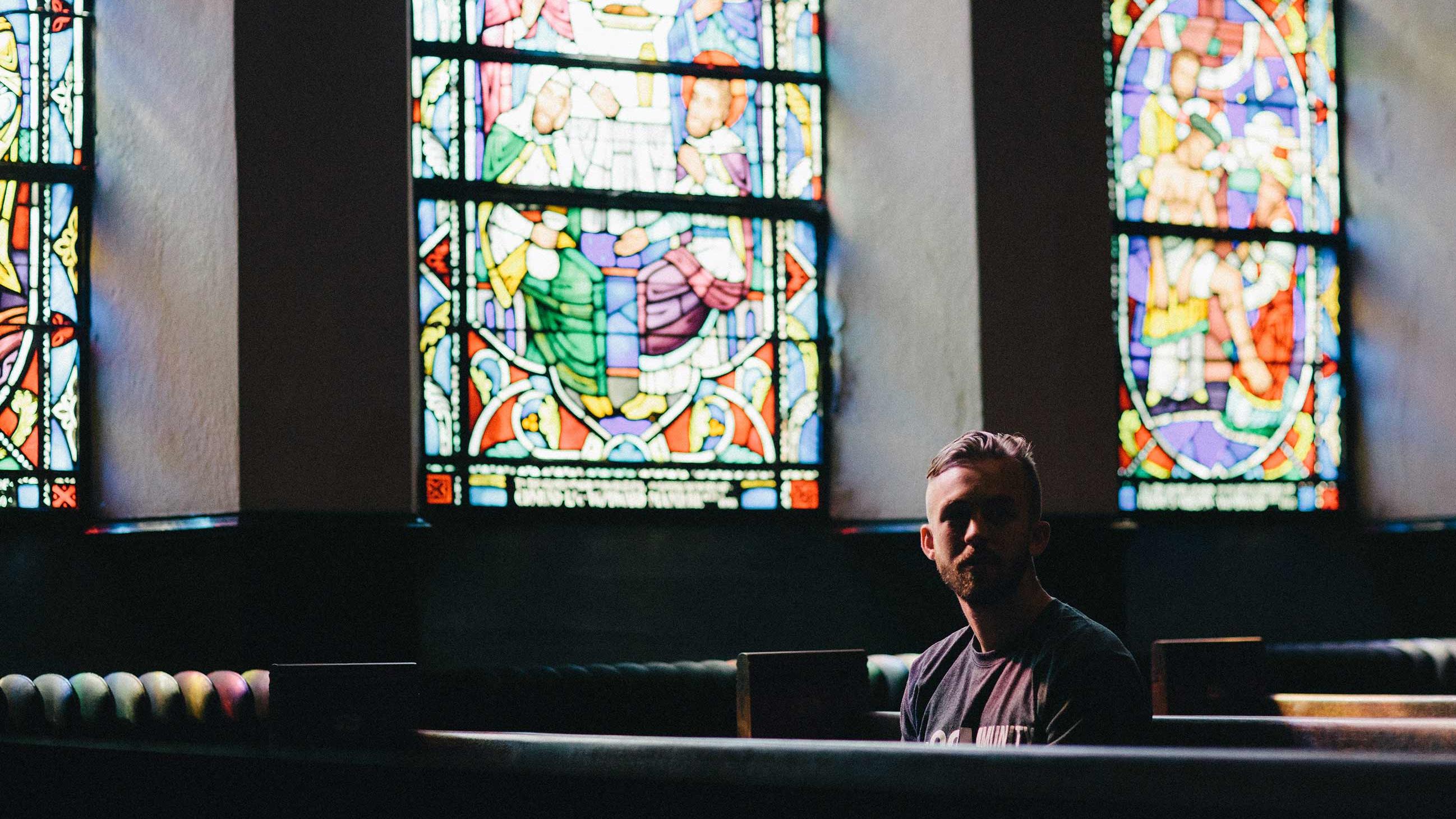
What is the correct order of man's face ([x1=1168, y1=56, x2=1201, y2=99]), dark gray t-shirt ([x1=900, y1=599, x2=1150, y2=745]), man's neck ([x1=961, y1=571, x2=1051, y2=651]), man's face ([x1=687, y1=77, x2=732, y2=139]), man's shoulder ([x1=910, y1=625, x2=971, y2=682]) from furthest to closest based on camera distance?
man's face ([x1=1168, y1=56, x2=1201, y2=99])
man's face ([x1=687, y1=77, x2=732, y2=139])
man's shoulder ([x1=910, y1=625, x2=971, y2=682])
man's neck ([x1=961, y1=571, x2=1051, y2=651])
dark gray t-shirt ([x1=900, y1=599, x2=1150, y2=745])

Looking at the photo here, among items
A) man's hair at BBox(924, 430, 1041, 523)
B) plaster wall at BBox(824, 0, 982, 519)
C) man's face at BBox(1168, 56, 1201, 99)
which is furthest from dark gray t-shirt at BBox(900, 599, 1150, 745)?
man's face at BBox(1168, 56, 1201, 99)

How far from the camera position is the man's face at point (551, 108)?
4941 millimetres

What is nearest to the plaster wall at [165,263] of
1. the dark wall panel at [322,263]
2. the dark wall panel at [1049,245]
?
the dark wall panel at [322,263]

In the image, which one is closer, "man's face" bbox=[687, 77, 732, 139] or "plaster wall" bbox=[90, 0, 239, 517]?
"plaster wall" bbox=[90, 0, 239, 517]

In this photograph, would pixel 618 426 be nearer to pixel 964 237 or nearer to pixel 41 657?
pixel 964 237

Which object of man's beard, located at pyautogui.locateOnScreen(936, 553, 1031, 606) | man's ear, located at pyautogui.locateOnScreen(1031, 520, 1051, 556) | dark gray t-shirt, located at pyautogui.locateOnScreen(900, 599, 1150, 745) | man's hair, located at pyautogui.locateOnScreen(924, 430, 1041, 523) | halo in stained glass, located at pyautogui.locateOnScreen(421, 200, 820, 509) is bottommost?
dark gray t-shirt, located at pyautogui.locateOnScreen(900, 599, 1150, 745)

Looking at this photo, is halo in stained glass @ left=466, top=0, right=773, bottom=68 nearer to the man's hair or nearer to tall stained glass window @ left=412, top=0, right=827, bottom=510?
tall stained glass window @ left=412, top=0, right=827, bottom=510

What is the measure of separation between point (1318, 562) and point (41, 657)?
391cm

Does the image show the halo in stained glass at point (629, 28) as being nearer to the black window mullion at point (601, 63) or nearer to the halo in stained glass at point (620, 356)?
the black window mullion at point (601, 63)

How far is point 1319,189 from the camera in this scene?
564cm

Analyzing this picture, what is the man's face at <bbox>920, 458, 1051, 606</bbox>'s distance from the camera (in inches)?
86.3

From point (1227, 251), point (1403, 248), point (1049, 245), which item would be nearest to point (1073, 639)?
point (1049, 245)

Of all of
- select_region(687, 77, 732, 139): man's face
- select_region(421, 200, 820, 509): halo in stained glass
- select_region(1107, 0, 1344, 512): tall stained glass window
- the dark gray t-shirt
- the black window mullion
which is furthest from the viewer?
select_region(1107, 0, 1344, 512): tall stained glass window

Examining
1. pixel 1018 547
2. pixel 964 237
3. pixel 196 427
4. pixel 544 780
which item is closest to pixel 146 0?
pixel 196 427
